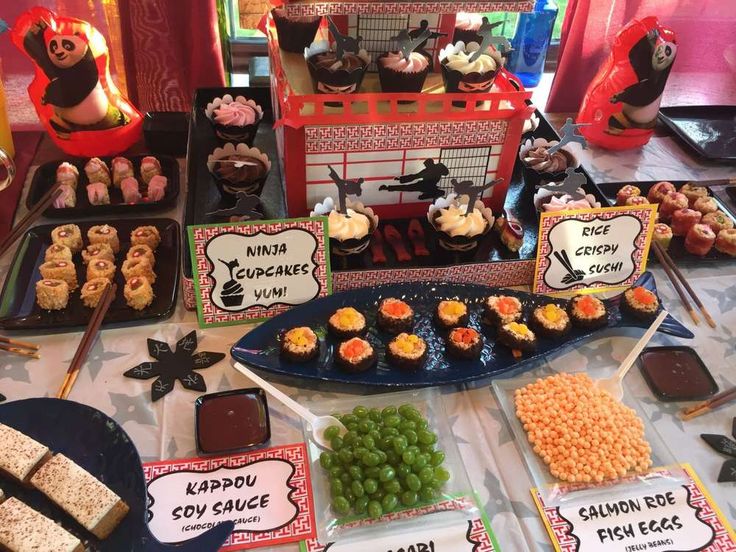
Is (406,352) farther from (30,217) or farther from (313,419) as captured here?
(30,217)

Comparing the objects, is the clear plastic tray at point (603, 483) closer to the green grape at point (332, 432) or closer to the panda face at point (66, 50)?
the green grape at point (332, 432)

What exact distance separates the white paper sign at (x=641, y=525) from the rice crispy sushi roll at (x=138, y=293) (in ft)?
3.56

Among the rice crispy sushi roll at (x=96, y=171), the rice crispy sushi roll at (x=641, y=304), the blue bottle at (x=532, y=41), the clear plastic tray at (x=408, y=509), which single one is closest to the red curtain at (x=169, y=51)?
the rice crispy sushi roll at (x=96, y=171)

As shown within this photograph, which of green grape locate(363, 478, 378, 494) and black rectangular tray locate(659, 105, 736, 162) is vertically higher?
black rectangular tray locate(659, 105, 736, 162)

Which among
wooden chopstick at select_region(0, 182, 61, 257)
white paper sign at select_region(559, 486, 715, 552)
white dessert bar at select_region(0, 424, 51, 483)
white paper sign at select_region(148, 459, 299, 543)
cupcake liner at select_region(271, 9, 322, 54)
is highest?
cupcake liner at select_region(271, 9, 322, 54)

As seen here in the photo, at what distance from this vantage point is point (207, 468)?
50.3 inches

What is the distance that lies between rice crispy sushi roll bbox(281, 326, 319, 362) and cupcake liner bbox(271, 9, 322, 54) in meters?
0.84

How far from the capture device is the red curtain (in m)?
2.11

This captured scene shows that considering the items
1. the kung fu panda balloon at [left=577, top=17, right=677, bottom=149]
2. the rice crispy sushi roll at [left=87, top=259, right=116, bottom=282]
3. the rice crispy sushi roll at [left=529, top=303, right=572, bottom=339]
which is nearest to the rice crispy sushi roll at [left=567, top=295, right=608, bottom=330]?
the rice crispy sushi roll at [left=529, top=303, right=572, bottom=339]

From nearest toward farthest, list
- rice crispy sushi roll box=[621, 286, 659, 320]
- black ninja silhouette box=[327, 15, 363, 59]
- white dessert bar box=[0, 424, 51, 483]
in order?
1. white dessert bar box=[0, 424, 51, 483]
2. black ninja silhouette box=[327, 15, 363, 59]
3. rice crispy sushi roll box=[621, 286, 659, 320]

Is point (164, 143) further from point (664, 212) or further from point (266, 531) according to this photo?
point (664, 212)

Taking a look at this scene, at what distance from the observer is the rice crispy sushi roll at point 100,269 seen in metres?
1.63

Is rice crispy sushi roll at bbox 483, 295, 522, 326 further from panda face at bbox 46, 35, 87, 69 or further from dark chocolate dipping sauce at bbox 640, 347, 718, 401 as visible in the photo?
panda face at bbox 46, 35, 87, 69

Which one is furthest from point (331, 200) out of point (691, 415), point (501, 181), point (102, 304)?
point (691, 415)
